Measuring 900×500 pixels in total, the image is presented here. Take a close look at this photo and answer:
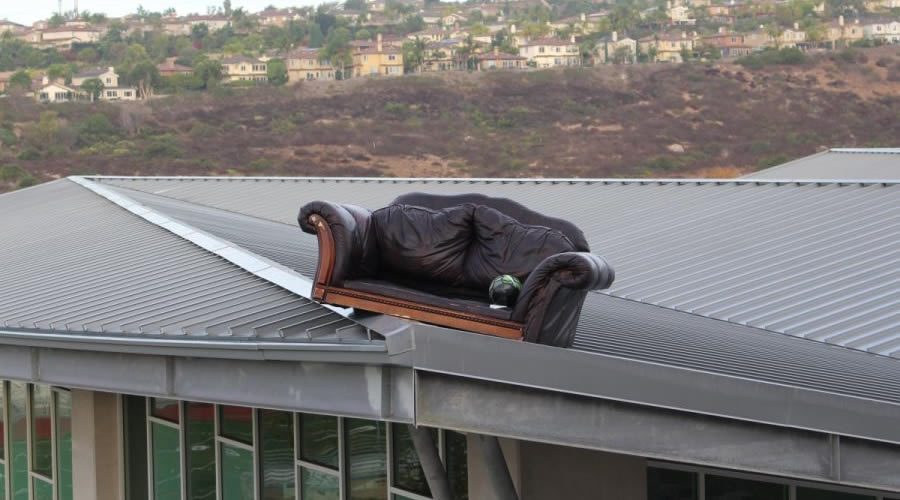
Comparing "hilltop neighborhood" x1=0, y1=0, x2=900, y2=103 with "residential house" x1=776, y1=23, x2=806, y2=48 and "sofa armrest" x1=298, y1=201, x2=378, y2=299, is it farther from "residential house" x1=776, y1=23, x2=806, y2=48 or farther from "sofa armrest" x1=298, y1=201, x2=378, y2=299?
"sofa armrest" x1=298, y1=201, x2=378, y2=299

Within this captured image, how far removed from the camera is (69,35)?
127 m

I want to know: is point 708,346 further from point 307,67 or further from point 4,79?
point 4,79

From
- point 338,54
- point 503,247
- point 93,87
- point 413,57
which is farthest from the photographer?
point 338,54

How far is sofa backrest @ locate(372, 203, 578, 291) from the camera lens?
9.14 metres

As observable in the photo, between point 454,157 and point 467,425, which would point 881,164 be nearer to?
point 467,425

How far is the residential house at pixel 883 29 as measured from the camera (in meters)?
106

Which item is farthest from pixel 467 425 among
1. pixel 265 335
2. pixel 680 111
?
pixel 680 111

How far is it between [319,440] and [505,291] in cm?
371

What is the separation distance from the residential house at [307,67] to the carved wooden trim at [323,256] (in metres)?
96.5

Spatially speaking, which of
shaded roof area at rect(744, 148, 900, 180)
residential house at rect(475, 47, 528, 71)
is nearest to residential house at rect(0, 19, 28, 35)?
residential house at rect(475, 47, 528, 71)

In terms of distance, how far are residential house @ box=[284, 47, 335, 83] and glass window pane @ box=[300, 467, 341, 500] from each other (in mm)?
93811

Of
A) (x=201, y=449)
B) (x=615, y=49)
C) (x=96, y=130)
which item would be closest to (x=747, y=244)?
(x=201, y=449)

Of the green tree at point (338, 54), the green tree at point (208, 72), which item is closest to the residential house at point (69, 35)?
the green tree at point (338, 54)

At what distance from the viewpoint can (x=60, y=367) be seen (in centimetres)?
968
